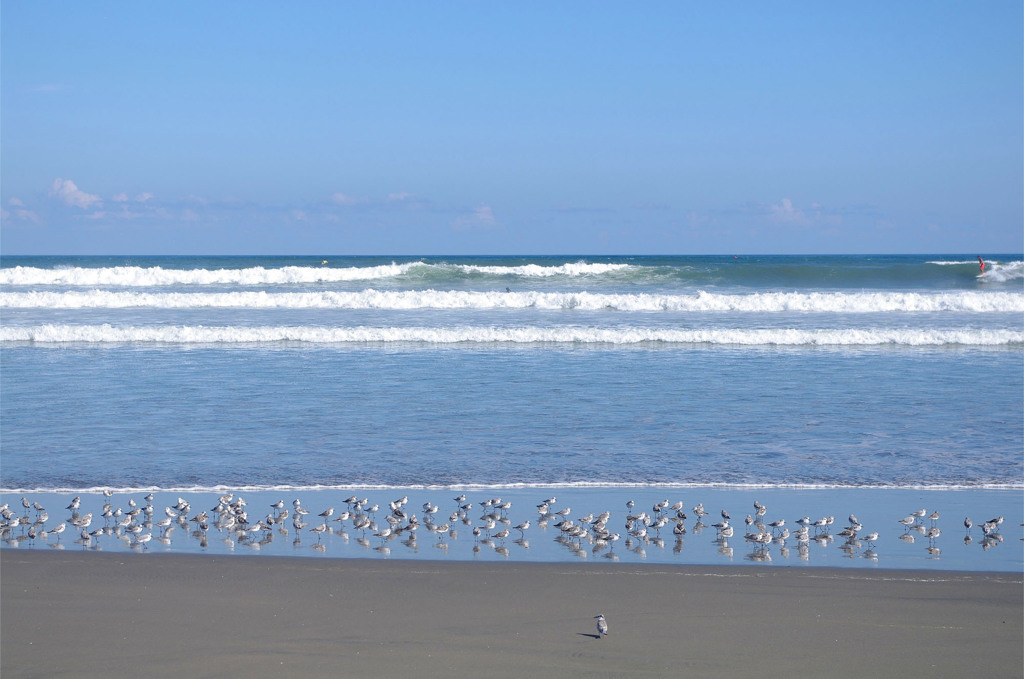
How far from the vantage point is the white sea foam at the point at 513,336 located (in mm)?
18953

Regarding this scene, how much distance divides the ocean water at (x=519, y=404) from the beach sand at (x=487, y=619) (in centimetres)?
105

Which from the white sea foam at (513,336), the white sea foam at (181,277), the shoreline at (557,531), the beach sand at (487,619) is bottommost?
the beach sand at (487,619)

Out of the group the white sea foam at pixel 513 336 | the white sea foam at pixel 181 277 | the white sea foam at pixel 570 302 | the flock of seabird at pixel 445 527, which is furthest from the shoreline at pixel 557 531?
the white sea foam at pixel 181 277

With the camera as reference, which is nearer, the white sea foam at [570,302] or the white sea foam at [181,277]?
the white sea foam at [570,302]

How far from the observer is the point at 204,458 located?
9.69 meters

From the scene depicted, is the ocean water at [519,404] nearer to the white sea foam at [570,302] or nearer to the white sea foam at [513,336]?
the white sea foam at [513,336]

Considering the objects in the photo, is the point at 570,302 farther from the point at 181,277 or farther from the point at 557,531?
the point at 181,277

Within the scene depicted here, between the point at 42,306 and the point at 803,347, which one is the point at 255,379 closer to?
the point at 803,347

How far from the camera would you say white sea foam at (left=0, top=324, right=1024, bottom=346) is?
1895cm

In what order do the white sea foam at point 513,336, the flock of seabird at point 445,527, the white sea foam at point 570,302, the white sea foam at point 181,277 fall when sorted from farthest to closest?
the white sea foam at point 181,277 < the white sea foam at point 570,302 < the white sea foam at point 513,336 < the flock of seabird at point 445,527

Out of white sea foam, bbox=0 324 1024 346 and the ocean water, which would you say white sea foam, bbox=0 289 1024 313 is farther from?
white sea foam, bbox=0 324 1024 346

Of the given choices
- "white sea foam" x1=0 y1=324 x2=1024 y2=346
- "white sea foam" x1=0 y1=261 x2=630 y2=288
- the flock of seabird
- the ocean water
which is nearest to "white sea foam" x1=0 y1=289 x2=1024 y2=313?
the ocean water

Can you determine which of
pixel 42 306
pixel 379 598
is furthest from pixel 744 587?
pixel 42 306

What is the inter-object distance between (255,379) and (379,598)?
9.26 metres
